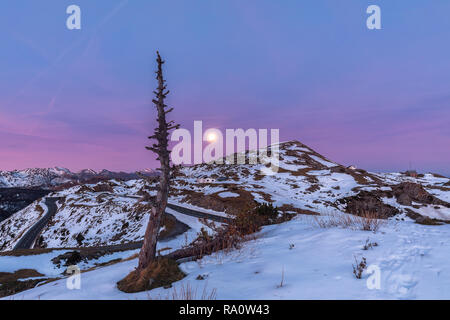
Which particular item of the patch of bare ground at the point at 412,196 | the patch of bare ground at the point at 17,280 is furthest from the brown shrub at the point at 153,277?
the patch of bare ground at the point at 412,196

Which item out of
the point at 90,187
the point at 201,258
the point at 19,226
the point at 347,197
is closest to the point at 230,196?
the point at 347,197

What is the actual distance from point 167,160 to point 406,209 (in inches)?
2049

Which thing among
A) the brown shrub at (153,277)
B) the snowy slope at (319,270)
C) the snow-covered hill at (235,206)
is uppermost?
the snowy slope at (319,270)

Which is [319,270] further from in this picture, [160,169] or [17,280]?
[17,280]

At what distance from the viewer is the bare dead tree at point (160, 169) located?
6996mm

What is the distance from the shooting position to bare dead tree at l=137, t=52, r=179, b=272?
700 cm

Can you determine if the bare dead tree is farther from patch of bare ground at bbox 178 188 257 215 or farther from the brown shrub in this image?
patch of bare ground at bbox 178 188 257 215

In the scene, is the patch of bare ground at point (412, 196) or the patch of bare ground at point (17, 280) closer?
the patch of bare ground at point (17, 280)

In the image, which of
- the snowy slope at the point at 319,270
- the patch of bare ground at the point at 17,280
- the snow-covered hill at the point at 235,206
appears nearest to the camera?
the snowy slope at the point at 319,270

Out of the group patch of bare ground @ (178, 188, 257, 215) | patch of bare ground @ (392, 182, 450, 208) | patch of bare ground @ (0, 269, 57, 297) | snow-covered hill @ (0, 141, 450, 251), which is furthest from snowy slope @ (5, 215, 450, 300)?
patch of bare ground @ (392, 182, 450, 208)

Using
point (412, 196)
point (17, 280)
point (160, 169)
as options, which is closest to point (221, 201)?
point (17, 280)

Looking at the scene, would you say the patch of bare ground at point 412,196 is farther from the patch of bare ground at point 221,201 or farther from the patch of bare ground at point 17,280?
the patch of bare ground at point 17,280
